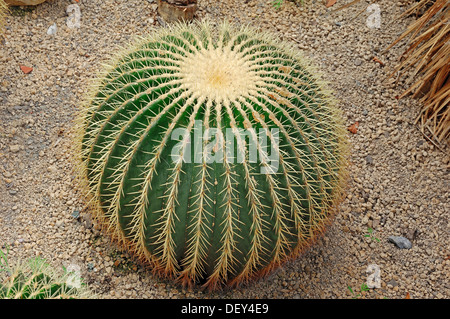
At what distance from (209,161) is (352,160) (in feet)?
5.34

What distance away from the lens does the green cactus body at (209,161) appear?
2389mm

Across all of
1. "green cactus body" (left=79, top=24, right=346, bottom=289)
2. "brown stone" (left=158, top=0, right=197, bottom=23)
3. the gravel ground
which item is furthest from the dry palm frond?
"brown stone" (left=158, top=0, right=197, bottom=23)

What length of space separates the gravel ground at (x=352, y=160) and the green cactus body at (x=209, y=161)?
1.17ft

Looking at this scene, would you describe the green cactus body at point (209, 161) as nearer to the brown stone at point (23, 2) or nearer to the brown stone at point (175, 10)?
the brown stone at point (175, 10)

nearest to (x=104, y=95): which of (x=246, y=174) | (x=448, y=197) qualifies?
(x=246, y=174)

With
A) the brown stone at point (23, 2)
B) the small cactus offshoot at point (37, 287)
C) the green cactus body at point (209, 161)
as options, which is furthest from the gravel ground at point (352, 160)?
the small cactus offshoot at point (37, 287)

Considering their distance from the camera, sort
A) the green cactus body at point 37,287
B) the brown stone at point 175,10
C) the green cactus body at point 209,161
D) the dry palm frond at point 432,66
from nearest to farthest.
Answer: the green cactus body at point 37,287
the green cactus body at point 209,161
the dry palm frond at point 432,66
the brown stone at point 175,10

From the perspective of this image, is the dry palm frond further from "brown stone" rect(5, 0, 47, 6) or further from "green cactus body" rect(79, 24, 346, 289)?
"brown stone" rect(5, 0, 47, 6)

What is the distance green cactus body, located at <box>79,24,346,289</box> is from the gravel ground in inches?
14.1

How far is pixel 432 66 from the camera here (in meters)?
3.79

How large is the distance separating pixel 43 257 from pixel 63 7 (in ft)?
7.28

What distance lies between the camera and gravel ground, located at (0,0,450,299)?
9.76 ft

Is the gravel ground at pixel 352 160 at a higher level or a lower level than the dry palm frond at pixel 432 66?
lower

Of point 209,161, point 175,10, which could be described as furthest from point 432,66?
point 209,161
